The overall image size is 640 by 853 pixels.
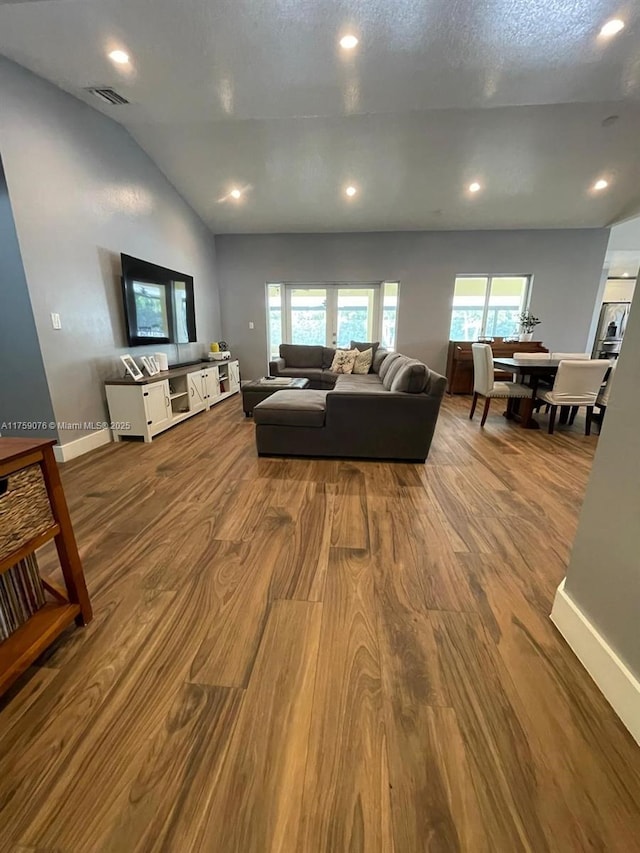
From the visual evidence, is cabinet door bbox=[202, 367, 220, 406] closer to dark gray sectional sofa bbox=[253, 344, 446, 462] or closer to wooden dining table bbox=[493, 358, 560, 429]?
dark gray sectional sofa bbox=[253, 344, 446, 462]

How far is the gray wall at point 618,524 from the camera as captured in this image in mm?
964

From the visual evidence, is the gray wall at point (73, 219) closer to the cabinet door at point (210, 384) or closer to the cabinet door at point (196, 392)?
the cabinet door at point (196, 392)

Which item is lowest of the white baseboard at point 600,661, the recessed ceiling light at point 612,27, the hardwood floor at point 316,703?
the hardwood floor at point 316,703

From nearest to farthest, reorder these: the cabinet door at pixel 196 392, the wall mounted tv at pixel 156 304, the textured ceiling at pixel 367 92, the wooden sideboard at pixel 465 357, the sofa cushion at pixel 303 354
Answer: the textured ceiling at pixel 367 92, the wall mounted tv at pixel 156 304, the cabinet door at pixel 196 392, the wooden sideboard at pixel 465 357, the sofa cushion at pixel 303 354

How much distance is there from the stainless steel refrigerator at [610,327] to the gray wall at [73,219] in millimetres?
8990

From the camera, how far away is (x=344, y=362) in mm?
5281

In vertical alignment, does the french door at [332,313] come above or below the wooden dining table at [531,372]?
above

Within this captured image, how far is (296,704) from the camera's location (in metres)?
1.00

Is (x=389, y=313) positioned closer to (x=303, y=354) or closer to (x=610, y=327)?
(x=303, y=354)

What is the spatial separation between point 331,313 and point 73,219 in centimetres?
423

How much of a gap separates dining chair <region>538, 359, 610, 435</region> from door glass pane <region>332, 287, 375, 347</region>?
11.6 feet

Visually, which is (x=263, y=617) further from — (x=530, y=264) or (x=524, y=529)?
(x=530, y=264)

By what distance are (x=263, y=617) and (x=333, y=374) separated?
413 centimetres

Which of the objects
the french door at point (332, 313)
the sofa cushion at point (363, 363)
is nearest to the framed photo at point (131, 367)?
the sofa cushion at point (363, 363)
